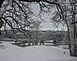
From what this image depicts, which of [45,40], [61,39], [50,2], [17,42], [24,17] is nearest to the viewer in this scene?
[50,2]

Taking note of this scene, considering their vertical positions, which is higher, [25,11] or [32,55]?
[25,11]

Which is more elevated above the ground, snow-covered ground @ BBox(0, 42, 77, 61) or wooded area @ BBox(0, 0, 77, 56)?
wooded area @ BBox(0, 0, 77, 56)

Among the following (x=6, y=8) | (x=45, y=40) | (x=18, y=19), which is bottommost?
(x=45, y=40)

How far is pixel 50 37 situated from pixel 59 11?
2947 centimetres

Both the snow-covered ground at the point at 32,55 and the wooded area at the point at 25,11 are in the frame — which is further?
the snow-covered ground at the point at 32,55

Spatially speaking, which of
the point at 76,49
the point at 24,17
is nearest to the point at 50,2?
the point at 24,17

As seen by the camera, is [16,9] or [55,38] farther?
[55,38]

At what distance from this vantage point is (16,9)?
11.5m

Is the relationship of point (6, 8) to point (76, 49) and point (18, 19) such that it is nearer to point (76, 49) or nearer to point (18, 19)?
point (18, 19)

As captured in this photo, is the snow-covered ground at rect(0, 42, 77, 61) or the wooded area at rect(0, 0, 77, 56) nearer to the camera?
the wooded area at rect(0, 0, 77, 56)

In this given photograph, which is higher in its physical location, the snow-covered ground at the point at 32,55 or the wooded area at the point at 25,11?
the wooded area at the point at 25,11

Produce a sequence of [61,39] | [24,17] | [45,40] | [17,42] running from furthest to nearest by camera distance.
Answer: [45,40] < [61,39] < [17,42] < [24,17]

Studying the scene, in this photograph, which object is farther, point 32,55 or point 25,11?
point 32,55

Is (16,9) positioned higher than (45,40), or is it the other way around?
(16,9)
